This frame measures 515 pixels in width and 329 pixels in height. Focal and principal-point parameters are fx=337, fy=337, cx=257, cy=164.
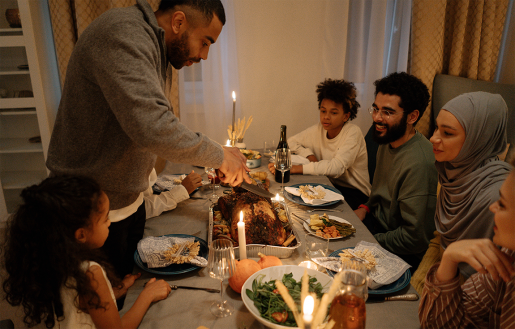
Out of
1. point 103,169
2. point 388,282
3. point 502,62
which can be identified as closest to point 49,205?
point 103,169

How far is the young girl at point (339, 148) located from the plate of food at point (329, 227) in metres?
0.88

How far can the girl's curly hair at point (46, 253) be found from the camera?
941mm

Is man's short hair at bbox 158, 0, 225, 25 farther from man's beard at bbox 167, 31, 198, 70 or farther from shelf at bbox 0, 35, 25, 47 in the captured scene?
shelf at bbox 0, 35, 25, 47

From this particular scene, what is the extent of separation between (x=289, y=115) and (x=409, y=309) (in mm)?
3029

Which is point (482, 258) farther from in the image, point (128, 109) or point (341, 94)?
point (341, 94)

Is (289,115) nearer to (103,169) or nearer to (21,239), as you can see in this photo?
(103,169)

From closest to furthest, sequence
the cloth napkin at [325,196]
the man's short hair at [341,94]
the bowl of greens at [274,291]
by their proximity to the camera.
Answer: the bowl of greens at [274,291] → the cloth napkin at [325,196] → the man's short hair at [341,94]

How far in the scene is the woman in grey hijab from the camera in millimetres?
1290

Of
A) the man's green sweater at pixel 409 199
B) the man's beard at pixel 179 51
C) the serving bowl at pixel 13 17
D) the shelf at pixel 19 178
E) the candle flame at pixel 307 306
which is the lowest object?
the shelf at pixel 19 178

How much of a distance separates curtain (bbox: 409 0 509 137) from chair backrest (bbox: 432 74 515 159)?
102 mm

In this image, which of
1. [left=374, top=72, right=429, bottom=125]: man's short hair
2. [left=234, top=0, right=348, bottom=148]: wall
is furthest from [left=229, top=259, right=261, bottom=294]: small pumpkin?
[left=234, top=0, right=348, bottom=148]: wall

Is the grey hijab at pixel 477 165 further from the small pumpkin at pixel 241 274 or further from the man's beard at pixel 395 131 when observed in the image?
the small pumpkin at pixel 241 274

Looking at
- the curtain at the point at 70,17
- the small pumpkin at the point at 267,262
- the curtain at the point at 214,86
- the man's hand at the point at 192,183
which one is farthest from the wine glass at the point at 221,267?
the curtain at the point at 214,86

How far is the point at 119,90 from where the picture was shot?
1.03m
